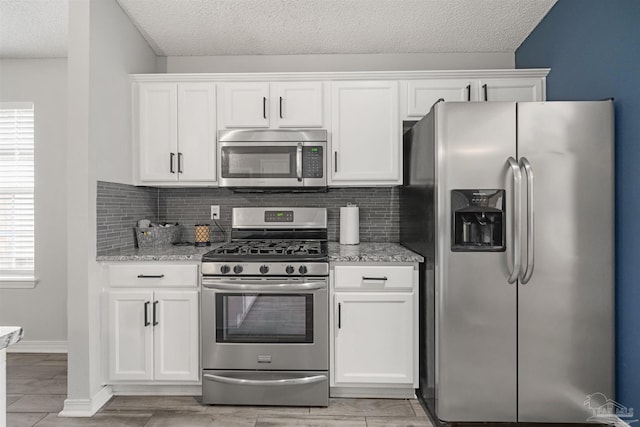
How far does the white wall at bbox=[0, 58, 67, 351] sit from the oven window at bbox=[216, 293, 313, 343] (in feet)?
A: 6.38

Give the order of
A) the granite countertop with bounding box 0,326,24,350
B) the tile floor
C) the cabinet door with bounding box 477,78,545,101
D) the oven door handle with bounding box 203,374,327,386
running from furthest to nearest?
the cabinet door with bounding box 477,78,545,101
the oven door handle with bounding box 203,374,327,386
the tile floor
the granite countertop with bounding box 0,326,24,350

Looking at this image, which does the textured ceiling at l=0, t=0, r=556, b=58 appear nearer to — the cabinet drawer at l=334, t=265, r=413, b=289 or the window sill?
the cabinet drawer at l=334, t=265, r=413, b=289

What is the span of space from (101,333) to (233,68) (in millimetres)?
2291

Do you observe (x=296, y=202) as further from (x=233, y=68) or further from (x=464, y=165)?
(x=464, y=165)

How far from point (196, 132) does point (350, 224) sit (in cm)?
138

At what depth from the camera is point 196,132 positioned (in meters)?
2.83

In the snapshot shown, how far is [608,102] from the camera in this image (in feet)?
6.55

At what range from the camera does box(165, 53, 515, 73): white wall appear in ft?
10.4

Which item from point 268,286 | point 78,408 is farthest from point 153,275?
point 78,408

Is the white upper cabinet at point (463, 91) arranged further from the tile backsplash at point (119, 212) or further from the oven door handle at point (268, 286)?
the tile backsplash at point (119, 212)

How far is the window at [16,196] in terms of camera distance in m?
3.32

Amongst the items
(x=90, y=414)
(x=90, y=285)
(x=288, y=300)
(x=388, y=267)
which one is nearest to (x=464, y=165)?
(x=388, y=267)

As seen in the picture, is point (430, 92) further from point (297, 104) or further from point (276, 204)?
point (276, 204)

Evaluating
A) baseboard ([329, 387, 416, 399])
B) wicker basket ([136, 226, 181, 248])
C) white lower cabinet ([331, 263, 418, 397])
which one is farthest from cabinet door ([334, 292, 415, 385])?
wicker basket ([136, 226, 181, 248])
